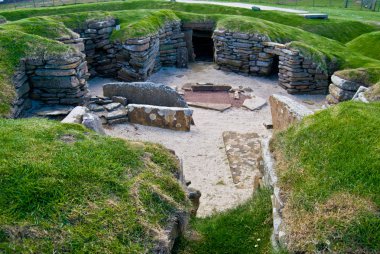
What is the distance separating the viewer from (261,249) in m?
4.85

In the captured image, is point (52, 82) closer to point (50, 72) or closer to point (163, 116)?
point (50, 72)

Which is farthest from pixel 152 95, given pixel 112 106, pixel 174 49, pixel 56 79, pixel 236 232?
pixel 174 49

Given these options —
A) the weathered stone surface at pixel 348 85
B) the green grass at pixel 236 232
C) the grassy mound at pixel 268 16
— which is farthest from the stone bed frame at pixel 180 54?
the green grass at pixel 236 232

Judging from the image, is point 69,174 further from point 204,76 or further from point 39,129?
point 204,76

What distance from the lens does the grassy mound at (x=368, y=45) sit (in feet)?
55.8

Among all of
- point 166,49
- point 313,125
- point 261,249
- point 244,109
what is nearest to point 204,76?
point 166,49

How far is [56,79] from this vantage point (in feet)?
34.1

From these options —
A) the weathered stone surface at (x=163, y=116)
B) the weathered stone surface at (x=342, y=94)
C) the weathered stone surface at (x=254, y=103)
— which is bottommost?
the weathered stone surface at (x=254, y=103)

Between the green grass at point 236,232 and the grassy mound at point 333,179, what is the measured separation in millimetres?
594

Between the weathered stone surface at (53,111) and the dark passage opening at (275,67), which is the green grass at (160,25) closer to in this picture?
the weathered stone surface at (53,111)

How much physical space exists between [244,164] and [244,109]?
481cm

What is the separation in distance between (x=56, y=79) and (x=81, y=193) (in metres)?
6.74

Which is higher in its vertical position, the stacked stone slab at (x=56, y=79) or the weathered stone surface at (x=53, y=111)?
the stacked stone slab at (x=56, y=79)

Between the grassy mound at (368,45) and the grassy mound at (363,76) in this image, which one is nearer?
the grassy mound at (363,76)
